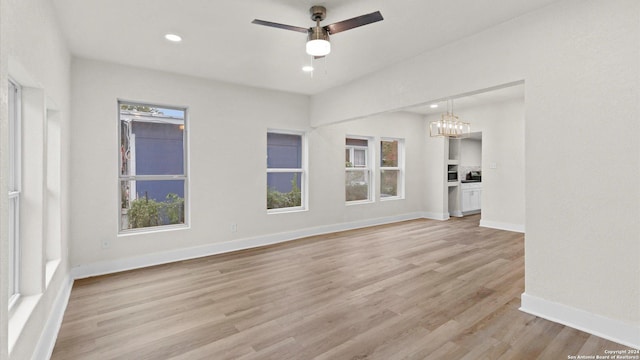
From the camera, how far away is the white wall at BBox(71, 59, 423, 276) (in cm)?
375

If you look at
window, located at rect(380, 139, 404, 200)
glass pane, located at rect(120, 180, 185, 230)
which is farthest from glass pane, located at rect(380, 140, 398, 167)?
glass pane, located at rect(120, 180, 185, 230)

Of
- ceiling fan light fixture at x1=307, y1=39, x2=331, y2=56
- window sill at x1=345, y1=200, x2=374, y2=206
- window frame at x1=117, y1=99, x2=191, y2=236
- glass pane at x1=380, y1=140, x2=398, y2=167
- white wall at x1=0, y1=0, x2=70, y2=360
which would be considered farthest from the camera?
glass pane at x1=380, y1=140, x2=398, y2=167

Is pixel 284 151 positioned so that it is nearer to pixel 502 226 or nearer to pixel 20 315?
pixel 20 315

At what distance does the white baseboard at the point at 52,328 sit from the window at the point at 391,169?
19.2 feet

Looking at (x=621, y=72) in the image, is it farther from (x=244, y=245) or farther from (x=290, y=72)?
(x=244, y=245)

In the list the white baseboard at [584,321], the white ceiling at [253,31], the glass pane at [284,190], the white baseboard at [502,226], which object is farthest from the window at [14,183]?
the white baseboard at [502,226]

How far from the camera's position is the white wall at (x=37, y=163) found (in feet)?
4.50

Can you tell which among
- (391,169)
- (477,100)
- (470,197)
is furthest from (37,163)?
(470,197)

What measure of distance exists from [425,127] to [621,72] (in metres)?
5.64

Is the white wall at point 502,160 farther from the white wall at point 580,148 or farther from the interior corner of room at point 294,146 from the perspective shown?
the white wall at point 580,148

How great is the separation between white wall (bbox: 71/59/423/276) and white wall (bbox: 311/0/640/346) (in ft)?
11.4

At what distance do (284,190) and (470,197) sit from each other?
17.9ft

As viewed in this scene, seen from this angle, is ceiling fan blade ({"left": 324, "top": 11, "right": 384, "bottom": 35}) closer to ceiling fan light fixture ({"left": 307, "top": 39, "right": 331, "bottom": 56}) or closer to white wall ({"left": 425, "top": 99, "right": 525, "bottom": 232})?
ceiling fan light fixture ({"left": 307, "top": 39, "right": 331, "bottom": 56})

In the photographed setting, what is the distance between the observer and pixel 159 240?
13.9 ft
